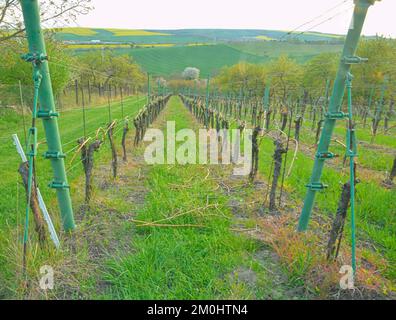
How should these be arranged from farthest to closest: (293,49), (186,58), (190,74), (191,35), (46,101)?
(191,35), (186,58), (190,74), (293,49), (46,101)

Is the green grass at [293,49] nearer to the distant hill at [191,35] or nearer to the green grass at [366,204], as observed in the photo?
the distant hill at [191,35]

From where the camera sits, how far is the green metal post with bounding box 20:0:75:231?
10.3 feet

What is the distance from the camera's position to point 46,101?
3398mm

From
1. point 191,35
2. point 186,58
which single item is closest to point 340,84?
point 186,58

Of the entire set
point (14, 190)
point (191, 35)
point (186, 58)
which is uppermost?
point (191, 35)

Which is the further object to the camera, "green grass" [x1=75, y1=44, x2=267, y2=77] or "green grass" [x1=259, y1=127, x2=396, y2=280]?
"green grass" [x1=75, y1=44, x2=267, y2=77]

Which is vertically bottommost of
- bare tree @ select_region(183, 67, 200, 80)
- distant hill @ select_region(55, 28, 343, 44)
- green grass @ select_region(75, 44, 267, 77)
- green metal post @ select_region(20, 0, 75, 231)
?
bare tree @ select_region(183, 67, 200, 80)

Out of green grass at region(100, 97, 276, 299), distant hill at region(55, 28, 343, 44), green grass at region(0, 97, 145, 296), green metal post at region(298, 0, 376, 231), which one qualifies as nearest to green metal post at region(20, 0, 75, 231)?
green grass at region(0, 97, 145, 296)

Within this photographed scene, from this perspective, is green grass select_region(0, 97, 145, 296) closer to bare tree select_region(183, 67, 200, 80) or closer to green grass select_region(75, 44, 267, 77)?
bare tree select_region(183, 67, 200, 80)

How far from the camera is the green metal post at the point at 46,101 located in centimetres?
313

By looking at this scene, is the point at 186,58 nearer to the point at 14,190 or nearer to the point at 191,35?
the point at 191,35
